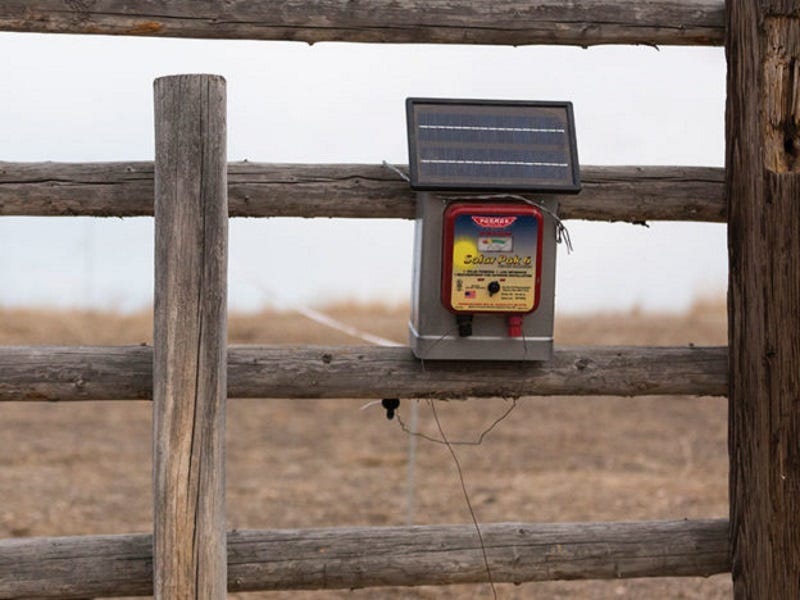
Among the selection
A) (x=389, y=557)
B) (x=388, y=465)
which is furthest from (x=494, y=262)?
(x=388, y=465)

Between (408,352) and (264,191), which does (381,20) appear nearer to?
(264,191)

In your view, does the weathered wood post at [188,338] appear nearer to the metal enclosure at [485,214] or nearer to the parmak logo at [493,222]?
the metal enclosure at [485,214]

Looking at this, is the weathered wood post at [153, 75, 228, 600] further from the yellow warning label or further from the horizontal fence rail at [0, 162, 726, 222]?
the yellow warning label

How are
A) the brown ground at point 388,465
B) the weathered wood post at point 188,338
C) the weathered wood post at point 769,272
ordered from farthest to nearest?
the brown ground at point 388,465 < the weathered wood post at point 769,272 < the weathered wood post at point 188,338

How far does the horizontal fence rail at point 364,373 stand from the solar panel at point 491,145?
1.65ft

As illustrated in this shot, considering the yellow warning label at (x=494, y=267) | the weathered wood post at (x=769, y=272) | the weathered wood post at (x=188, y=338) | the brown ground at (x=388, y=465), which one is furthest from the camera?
the brown ground at (x=388, y=465)

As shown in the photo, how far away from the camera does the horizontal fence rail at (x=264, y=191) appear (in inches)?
140

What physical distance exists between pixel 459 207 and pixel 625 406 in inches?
255

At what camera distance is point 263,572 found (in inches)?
142

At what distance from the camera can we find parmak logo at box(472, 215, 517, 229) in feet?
11.4

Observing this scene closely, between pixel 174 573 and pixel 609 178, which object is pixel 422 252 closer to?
pixel 609 178

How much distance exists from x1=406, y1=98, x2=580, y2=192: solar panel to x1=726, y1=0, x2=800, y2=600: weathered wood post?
0.50 m

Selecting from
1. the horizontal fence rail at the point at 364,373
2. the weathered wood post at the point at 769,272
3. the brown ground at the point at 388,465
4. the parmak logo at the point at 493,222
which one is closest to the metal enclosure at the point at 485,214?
the parmak logo at the point at 493,222

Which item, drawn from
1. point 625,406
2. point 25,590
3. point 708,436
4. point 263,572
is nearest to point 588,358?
point 263,572
